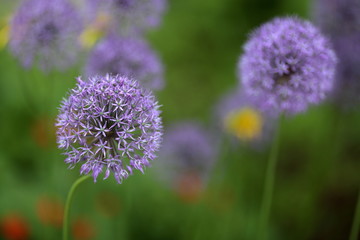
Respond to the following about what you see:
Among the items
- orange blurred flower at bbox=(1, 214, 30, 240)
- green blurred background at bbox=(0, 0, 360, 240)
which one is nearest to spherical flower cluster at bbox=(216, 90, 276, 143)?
green blurred background at bbox=(0, 0, 360, 240)

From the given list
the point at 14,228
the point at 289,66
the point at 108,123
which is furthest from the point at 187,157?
the point at 108,123

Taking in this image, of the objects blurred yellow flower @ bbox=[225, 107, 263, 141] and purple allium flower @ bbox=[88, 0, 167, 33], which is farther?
blurred yellow flower @ bbox=[225, 107, 263, 141]

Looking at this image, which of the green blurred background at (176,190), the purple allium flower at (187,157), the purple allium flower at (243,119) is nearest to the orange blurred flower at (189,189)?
the green blurred background at (176,190)

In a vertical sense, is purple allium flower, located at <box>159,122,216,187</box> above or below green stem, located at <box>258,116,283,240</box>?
above

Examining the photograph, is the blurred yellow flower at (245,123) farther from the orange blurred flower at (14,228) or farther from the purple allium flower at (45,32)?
the orange blurred flower at (14,228)

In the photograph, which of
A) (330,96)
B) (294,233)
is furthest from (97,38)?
(294,233)

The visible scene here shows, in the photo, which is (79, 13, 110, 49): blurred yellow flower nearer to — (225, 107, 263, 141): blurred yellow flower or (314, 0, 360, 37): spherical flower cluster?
(225, 107, 263, 141): blurred yellow flower

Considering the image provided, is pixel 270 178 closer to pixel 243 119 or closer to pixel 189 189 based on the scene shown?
pixel 243 119
